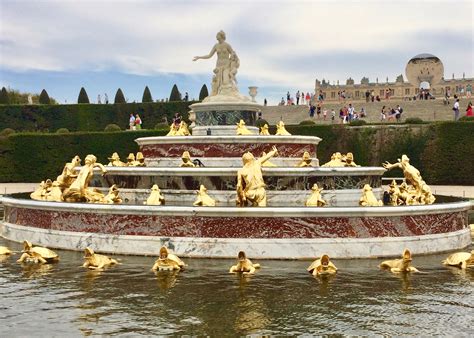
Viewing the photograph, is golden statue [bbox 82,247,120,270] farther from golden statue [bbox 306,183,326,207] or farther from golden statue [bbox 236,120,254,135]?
golden statue [bbox 236,120,254,135]

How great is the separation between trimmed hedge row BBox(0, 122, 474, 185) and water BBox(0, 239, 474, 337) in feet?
86.3

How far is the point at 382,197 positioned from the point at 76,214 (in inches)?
382

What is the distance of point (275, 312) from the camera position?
9.14 metres

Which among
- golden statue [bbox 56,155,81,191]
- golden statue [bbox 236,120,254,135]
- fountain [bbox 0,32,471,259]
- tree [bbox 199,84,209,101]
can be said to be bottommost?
fountain [bbox 0,32,471,259]

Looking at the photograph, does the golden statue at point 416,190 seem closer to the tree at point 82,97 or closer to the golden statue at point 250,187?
the golden statue at point 250,187

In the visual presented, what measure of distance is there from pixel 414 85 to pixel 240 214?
244ft

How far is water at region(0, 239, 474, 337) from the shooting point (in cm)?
840

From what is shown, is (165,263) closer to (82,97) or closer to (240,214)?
(240,214)

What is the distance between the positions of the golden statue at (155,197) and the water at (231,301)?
10.7ft

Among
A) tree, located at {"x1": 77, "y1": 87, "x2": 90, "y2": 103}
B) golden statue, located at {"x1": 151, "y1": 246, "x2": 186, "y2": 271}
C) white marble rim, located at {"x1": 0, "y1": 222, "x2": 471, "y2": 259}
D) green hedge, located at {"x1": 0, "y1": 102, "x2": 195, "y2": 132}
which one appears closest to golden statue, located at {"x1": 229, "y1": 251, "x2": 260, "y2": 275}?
golden statue, located at {"x1": 151, "y1": 246, "x2": 186, "y2": 271}

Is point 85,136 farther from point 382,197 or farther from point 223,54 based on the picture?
point 382,197

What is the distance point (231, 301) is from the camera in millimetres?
9734

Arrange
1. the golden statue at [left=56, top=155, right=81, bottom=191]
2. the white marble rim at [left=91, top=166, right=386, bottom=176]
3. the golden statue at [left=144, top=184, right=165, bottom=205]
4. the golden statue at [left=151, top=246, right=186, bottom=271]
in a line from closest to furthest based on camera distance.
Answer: the golden statue at [left=151, top=246, right=186, bottom=271] → the golden statue at [left=144, top=184, right=165, bottom=205] → the white marble rim at [left=91, top=166, right=386, bottom=176] → the golden statue at [left=56, top=155, right=81, bottom=191]

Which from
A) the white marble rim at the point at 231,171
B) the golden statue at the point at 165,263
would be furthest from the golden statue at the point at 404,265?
the white marble rim at the point at 231,171
